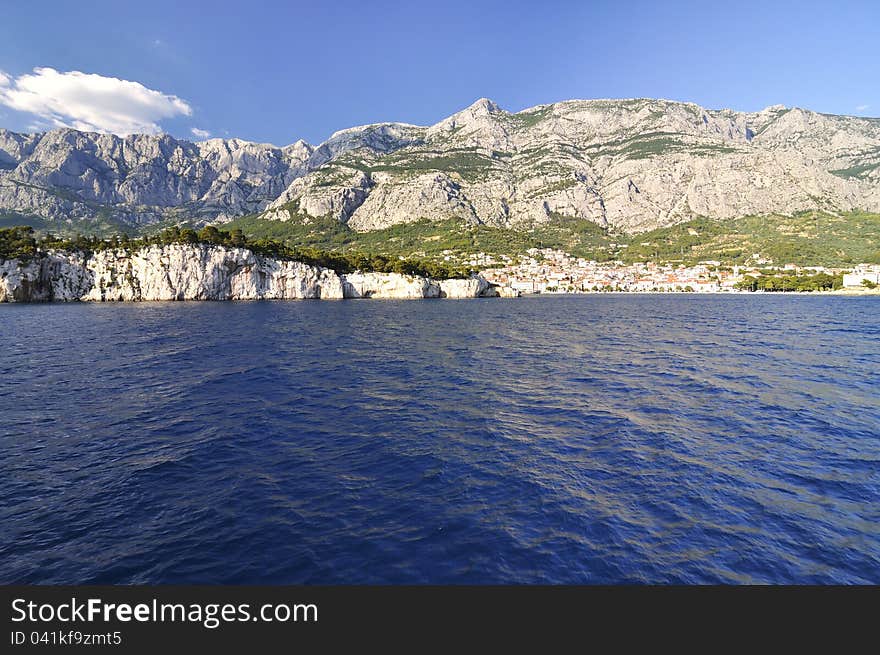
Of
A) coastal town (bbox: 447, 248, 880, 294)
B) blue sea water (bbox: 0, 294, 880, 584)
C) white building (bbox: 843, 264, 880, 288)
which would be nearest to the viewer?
blue sea water (bbox: 0, 294, 880, 584)

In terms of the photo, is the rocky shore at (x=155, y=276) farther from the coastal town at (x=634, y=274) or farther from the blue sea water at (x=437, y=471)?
the coastal town at (x=634, y=274)

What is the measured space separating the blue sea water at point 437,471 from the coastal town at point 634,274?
118227mm

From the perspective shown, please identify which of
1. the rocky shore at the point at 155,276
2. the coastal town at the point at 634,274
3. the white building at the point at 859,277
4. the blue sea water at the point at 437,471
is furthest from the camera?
the coastal town at the point at 634,274

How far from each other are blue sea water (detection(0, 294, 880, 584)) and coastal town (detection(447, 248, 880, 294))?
118 meters

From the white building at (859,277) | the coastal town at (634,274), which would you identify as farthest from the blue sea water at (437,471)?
the white building at (859,277)

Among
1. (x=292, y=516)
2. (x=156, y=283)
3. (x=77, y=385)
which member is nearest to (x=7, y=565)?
(x=292, y=516)

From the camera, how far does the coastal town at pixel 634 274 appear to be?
142 meters

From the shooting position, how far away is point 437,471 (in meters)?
13.3

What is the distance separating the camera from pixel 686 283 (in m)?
153

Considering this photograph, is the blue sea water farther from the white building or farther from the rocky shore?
the white building

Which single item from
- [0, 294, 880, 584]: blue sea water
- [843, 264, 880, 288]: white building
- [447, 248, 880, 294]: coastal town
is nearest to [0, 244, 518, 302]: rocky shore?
[0, 294, 880, 584]: blue sea water

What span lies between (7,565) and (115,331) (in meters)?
43.3

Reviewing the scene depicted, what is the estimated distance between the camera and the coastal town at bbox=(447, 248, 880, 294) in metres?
142

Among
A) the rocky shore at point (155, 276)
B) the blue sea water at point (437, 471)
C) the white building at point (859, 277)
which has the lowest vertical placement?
the blue sea water at point (437, 471)
